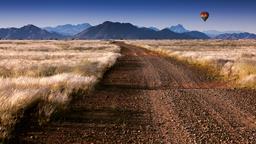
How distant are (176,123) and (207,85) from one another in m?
9.96

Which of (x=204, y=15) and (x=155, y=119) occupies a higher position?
(x=204, y=15)

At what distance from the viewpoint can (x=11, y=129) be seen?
814 centimetres

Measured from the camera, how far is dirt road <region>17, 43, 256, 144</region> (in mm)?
8430

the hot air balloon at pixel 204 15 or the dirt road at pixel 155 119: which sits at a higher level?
the hot air balloon at pixel 204 15

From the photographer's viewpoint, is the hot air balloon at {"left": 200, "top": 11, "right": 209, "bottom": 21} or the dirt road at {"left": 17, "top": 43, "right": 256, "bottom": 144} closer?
the dirt road at {"left": 17, "top": 43, "right": 256, "bottom": 144}

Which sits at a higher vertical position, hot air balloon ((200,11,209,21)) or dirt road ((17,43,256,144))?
hot air balloon ((200,11,209,21))

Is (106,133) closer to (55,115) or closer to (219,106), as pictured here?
(55,115)

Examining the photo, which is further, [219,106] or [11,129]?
[219,106]

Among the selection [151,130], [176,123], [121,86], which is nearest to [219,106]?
[176,123]

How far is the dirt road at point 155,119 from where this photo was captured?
843cm

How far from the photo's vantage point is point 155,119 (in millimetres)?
10547

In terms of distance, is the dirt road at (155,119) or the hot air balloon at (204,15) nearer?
the dirt road at (155,119)

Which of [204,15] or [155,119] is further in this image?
[204,15]

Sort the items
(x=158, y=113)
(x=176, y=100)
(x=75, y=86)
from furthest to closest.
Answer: (x=75, y=86) → (x=176, y=100) → (x=158, y=113)
